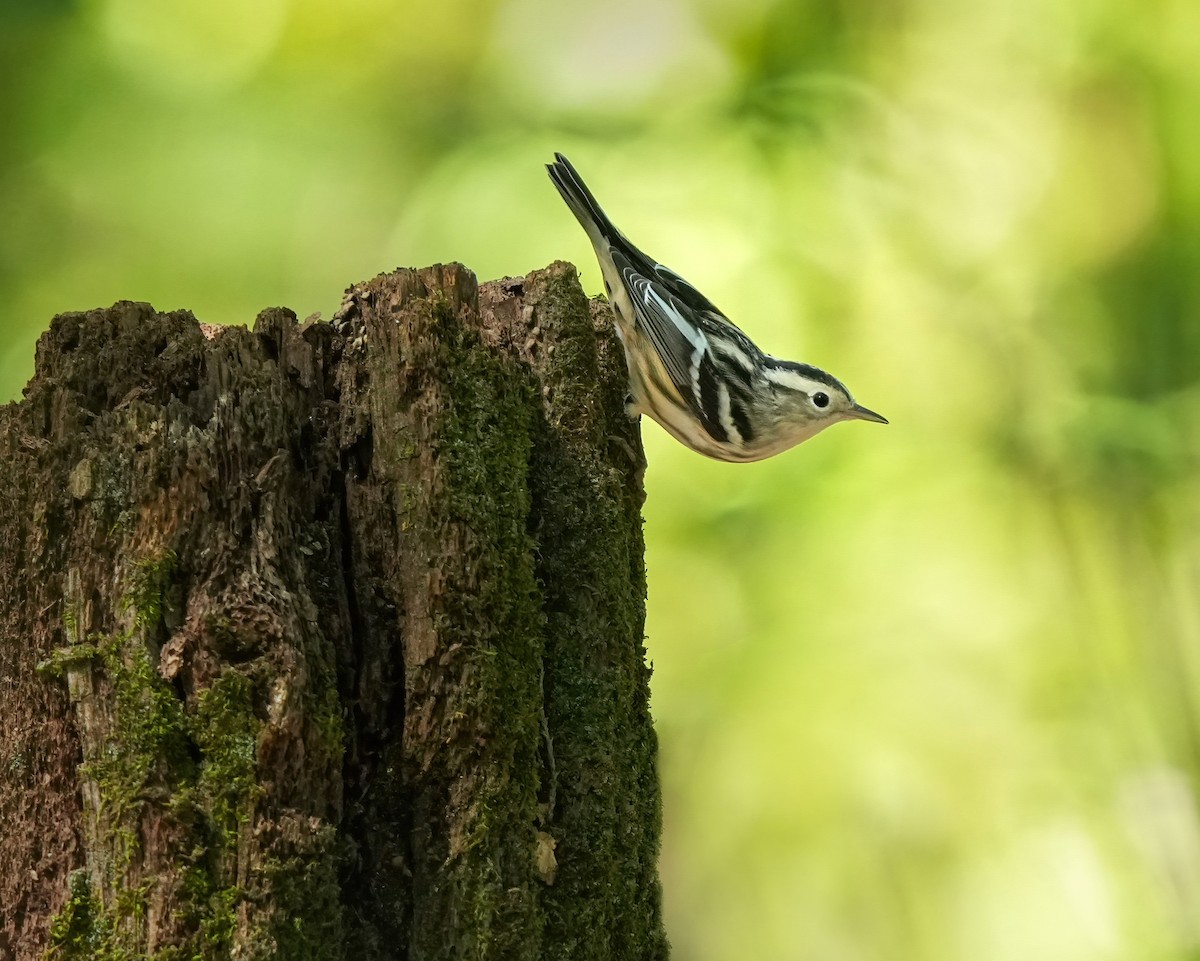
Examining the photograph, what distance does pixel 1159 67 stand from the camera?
341cm

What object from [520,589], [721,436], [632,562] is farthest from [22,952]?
[721,436]

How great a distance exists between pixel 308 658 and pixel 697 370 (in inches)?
53.7

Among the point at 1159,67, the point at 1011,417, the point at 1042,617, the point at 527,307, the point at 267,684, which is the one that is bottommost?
the point at 267,684

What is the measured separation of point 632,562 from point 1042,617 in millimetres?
1966

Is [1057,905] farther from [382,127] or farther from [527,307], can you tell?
[382,127]

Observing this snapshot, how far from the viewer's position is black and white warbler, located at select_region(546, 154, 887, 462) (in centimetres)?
231

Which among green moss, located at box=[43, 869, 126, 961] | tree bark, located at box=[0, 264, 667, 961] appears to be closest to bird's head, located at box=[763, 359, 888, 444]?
tree bark, located at box=[0, 264, 667, 961]

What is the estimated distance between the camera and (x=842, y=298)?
3.36 m

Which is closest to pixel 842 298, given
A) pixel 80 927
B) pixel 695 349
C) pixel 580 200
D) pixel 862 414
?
pixel 862 414

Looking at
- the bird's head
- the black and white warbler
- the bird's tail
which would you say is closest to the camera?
the black and white warbler

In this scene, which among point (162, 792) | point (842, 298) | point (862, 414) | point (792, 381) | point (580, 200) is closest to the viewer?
point (162, 792)

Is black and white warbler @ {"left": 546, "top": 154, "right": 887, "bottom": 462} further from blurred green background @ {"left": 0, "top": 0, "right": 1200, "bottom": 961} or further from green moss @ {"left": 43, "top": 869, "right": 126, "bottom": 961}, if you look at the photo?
green moss @ {"left": 43, "top": 869, "right": 126, "bottom": 961}

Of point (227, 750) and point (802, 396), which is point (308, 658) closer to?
point (227, 750)

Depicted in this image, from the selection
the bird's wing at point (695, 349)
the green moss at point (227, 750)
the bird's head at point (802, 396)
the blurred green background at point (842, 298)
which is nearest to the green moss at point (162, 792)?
the green moss at point (227, 750)
